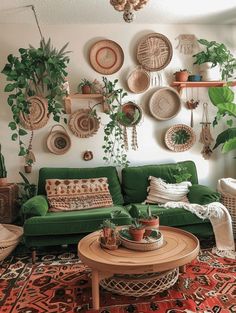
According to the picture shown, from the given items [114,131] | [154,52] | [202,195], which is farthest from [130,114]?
[202,195]

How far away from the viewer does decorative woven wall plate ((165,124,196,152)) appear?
12.3ft

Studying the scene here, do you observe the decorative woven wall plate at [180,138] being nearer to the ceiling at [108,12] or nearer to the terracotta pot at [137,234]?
the ceiling at [108,12]

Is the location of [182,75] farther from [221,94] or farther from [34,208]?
[34,208]

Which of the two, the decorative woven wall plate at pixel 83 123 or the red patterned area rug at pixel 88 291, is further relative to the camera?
the decorative woven wall plate at pixel 83 123

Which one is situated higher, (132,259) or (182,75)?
(182,75)

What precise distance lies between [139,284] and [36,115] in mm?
2329

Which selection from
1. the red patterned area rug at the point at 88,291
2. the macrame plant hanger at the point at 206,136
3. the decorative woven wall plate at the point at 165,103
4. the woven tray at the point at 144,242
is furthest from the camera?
the macrame plant hanger at the point at 206,136

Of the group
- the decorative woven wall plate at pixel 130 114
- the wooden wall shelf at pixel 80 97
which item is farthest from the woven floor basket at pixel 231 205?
the wooden wall shelf at pixel 80 97

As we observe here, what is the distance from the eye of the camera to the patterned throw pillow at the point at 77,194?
3.14 meters

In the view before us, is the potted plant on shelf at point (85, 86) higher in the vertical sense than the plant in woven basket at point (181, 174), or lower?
higher

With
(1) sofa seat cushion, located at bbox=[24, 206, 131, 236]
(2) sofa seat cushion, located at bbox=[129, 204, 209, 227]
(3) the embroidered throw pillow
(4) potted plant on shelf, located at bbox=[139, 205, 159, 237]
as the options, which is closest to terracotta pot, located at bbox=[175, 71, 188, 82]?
(3) the embroidered throw pillow

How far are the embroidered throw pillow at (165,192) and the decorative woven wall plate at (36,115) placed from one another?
1521mm

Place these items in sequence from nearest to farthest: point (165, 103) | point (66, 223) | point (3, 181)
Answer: point (66, 223) < point (3, 181) < point (165, 103)

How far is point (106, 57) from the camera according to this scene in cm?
362
